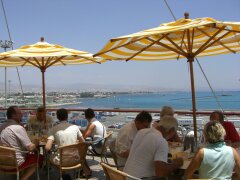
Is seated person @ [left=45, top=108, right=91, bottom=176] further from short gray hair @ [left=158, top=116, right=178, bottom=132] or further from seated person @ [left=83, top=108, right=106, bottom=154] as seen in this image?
short gray hair @ [left=158, top=116, right=178, bottom=132]

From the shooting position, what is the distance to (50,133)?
4508mm

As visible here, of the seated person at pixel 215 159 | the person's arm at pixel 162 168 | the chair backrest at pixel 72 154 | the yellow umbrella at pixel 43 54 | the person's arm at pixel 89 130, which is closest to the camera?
the seated person at pixel 215 159

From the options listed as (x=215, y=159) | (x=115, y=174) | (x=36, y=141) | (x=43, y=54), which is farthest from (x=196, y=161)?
(x=43, y=54)

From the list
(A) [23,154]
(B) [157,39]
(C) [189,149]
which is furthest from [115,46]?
(A) [23,154]

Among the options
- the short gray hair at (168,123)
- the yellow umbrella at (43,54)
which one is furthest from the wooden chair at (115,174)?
the yellow umbrella at (43,54)

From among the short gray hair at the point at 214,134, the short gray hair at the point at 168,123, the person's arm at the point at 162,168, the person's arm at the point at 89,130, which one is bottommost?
the person's arm at the point at 162,168

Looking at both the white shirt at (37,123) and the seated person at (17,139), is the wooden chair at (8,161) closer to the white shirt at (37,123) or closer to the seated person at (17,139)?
the seated person at (17,139)

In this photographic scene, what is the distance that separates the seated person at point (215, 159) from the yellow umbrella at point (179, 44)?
127cm

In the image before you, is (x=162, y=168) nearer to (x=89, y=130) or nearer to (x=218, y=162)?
(x=218, y=162)

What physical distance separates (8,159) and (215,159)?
2733 mm

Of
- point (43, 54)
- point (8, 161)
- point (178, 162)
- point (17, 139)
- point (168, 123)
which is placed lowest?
point (8, 161)

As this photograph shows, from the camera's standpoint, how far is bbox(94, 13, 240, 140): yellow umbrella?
13.2 feet

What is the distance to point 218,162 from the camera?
8.97 ft

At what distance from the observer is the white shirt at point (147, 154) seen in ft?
9.93
